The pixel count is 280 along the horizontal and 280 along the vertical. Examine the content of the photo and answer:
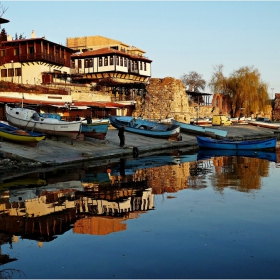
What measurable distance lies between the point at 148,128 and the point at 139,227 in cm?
3258

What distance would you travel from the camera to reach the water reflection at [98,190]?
10852 millimetres

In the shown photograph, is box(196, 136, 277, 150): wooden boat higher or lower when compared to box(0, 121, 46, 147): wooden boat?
lower

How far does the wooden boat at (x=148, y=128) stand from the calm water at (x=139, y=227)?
858 inches

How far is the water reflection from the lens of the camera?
10.9 meters

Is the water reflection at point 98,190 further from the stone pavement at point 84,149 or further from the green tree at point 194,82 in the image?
the green tree at point 194,82

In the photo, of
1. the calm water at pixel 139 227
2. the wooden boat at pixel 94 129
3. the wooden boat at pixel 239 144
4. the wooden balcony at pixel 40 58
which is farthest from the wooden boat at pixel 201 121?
the calm water at pixel 139 227

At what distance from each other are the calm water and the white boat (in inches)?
441

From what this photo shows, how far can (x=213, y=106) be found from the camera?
7406cm

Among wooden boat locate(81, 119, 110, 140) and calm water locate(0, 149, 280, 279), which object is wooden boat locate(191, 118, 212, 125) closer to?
wooden boat locate(81, 119, 110, 140)

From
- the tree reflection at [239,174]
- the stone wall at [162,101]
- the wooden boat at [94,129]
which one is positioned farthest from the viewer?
the stone wall at [162,101]

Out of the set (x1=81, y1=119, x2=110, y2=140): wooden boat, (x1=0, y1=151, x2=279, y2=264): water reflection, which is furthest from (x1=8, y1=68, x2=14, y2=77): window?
(x1=0, y1=151, x2=279, y2=264): water reflection

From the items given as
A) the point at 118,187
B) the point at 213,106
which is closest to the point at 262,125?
the point at 213,106

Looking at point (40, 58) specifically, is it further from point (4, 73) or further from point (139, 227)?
point (139, 227)

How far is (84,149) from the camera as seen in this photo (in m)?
29.7
